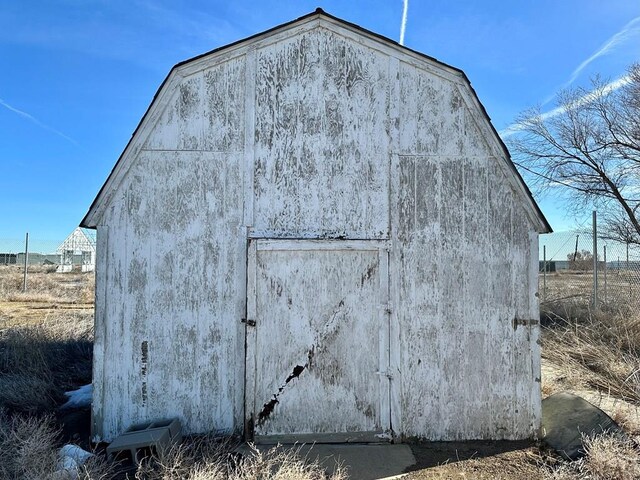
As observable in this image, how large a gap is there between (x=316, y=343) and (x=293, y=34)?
3.39 metres

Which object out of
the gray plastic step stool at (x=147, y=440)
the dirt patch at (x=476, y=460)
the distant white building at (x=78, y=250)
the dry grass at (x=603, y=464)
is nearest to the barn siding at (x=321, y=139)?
the gray plastic step stool at (x=147, y=440)

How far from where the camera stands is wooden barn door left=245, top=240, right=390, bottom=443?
4.67 m

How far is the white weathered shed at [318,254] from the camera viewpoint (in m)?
4.65

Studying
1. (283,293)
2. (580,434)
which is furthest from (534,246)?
(283,293)

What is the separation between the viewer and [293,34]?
481 centimetres

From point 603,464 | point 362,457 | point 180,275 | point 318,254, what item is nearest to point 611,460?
point 603,464

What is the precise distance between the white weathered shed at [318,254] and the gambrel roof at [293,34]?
2 cm

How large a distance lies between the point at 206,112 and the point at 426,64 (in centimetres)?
246

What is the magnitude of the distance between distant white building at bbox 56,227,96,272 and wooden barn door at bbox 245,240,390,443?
121 feet

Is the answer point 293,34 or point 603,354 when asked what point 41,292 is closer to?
point 293,34

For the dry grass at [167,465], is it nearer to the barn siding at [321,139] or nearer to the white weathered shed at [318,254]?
the white weathered shed at [318,254]

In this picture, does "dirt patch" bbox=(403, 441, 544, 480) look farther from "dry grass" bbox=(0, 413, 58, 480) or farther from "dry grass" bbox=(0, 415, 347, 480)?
"dry grass" bbox=(0, 413, 58, 480)

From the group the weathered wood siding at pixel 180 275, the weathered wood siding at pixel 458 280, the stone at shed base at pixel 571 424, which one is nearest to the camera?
the stone at shed base at pixel 571 424

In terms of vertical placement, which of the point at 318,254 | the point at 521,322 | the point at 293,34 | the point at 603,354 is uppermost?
the point at 293,34
